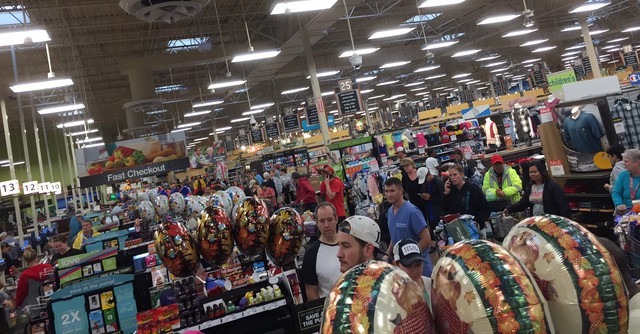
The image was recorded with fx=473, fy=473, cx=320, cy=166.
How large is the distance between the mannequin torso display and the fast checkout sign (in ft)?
22.8

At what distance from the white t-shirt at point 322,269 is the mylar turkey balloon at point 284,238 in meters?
0.54

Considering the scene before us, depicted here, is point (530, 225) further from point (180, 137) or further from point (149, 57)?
point (149, 57)

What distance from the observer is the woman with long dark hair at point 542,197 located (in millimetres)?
5106

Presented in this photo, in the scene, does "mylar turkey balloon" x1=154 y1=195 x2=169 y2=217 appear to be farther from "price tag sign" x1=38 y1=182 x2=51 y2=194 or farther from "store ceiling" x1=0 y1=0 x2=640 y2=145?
"price tag sign" x1=38 y1=182 x2=51 y2=194

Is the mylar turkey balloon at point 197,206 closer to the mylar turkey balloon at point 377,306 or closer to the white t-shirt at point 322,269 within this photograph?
the white t-shirt at point 322,269

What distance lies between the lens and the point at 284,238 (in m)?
3.85

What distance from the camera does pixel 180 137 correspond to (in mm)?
9992

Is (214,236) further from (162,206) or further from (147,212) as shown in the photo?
(147,212)

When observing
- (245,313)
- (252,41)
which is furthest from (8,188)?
(245,313)

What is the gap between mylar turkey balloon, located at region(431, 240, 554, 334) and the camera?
105cm

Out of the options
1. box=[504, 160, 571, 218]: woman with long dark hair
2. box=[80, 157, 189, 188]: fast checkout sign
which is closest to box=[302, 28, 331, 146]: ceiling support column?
box=[80, 157, 189, 188]: fast checkout sign

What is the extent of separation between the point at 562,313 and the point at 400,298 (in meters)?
0.40

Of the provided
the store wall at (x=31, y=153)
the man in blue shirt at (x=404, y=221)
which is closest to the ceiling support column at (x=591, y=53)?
the man in blue shirt at (x=404, y=221)

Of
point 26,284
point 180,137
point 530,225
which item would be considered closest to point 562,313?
point 530,225
